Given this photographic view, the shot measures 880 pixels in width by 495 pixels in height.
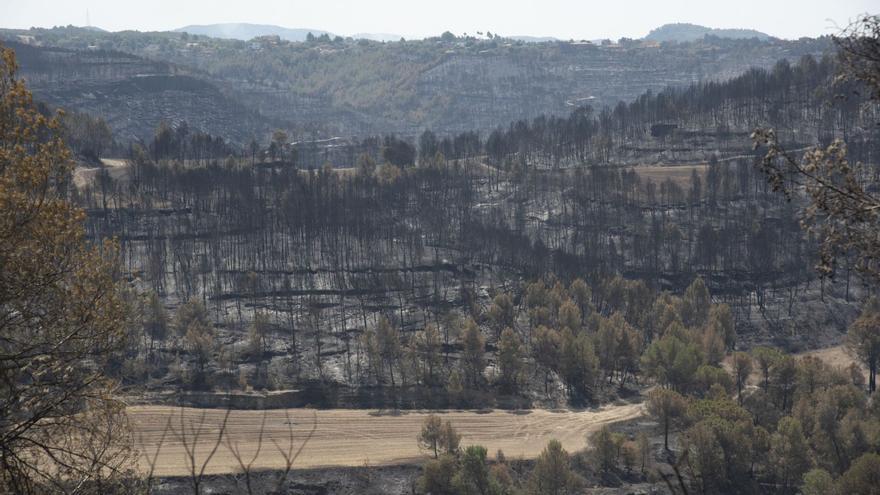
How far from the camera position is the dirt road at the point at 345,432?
59438mm

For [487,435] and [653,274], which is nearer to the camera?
[487,435]

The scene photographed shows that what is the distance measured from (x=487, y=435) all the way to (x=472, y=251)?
44.1 meters

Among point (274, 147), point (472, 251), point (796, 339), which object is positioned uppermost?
point (274, 147)

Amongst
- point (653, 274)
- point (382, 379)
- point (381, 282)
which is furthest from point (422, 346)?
point (653, 274)

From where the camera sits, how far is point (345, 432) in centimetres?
6581

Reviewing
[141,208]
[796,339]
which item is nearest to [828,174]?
[796,339]

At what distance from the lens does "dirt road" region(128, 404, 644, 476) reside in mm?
59438

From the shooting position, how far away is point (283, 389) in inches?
2926

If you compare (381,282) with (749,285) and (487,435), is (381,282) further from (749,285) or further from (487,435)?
(749,285)

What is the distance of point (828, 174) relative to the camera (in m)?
15.3

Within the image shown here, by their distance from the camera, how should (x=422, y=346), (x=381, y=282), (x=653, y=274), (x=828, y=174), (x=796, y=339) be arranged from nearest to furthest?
(x=828, y=174)
(x=422, y=346)
(x=796, y=339)
(x=381, y=282)
(x=653, y=274)

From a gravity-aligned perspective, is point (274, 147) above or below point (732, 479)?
above

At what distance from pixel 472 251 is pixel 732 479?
5657cm

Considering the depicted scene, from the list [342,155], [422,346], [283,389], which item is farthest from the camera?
[342,155]
